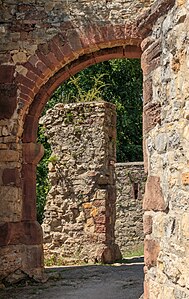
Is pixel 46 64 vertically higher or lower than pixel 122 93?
lower

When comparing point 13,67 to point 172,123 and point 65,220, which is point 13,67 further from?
point 172,123

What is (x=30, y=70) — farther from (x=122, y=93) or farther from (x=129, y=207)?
(x=122, y=93)

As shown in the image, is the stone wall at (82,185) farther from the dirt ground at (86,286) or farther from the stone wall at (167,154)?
the stone wall at (167,154)

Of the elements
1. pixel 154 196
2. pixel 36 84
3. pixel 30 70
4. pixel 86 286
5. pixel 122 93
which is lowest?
pixel 86 286

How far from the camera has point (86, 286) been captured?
7.24m

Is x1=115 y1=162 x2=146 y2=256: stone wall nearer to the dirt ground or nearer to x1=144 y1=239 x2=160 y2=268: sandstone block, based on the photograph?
the dirt ground

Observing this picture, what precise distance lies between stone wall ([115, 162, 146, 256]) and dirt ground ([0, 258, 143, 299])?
20.4 feet

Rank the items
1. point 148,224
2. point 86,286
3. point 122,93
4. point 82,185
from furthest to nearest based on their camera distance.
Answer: point 122,93, point 82,185, point 86,286, point 148,224

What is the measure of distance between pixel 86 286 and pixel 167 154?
14.8ft

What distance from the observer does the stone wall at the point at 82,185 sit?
1049 centimetres

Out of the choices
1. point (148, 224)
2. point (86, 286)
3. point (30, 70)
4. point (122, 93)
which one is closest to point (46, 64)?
point (30, 70)

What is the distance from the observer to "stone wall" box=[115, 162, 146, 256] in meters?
15.3

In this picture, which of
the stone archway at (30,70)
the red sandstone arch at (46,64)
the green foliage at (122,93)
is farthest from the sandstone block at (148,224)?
the green foliage at (122,93)

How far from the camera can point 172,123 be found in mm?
3129
